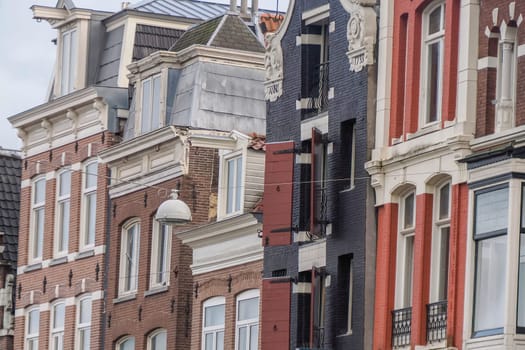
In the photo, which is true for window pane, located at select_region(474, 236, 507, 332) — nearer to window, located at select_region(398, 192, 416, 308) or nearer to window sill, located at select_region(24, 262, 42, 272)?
window, located at select_region(398, 192, 416, 308)

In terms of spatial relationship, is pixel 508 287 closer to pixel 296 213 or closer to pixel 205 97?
pixel 296 213

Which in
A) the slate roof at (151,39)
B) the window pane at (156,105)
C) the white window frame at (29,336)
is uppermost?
the slate roof at (151,39)

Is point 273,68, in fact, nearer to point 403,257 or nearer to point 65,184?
point 403,257

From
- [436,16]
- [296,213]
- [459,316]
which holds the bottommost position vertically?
[459,316]

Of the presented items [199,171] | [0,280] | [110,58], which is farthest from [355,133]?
[0,280]

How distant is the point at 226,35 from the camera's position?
55344 mm

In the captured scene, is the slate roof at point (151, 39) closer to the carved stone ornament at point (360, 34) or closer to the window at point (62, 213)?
the window at point (62, 213)

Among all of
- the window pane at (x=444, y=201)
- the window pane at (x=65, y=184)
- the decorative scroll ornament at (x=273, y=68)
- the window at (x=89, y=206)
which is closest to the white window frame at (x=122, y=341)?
the window at (x=89, y=206)

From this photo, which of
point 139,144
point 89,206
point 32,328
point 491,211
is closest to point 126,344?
point 89,206

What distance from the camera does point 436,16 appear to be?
Result: 4169 centimetres

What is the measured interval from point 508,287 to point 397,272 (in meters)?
4.82

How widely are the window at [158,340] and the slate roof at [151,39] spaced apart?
8216 millimetres

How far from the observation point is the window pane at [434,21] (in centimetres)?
4156

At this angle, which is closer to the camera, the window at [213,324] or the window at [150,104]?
the window at [213,324]
